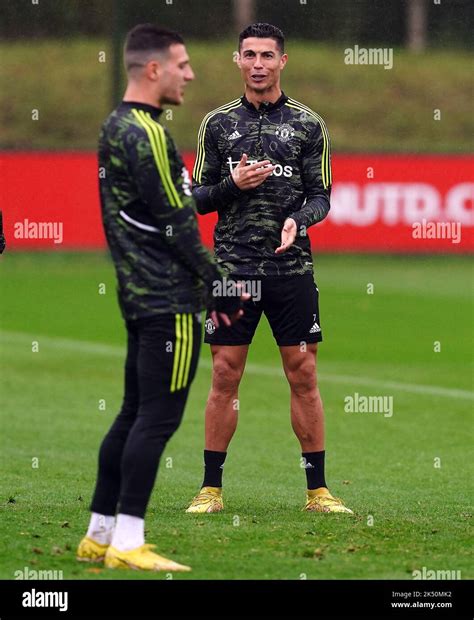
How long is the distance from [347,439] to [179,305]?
506cm

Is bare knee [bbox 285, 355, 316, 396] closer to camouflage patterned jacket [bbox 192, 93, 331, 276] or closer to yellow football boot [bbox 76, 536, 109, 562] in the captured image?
camouflage patterned jacket [bbox 192, 93, 331, 276]

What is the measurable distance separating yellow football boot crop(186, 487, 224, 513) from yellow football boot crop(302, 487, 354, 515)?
0.51m

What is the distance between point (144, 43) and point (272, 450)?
507cm

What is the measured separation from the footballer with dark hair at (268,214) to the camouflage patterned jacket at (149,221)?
1.62m

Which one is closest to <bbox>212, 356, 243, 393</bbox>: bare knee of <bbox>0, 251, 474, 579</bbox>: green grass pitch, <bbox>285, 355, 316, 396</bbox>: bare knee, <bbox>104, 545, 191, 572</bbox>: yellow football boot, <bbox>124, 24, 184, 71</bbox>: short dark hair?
<bbox>285, 355, 316, 396</bbox>: bare knee

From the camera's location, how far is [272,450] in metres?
10.8

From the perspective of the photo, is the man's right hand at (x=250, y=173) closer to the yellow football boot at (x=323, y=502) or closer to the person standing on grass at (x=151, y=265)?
the person standing on grass at (x=151, y=265)

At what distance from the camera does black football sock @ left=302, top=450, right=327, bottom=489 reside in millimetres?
8141

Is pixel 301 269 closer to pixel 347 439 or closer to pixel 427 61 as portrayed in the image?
pixel 347 439

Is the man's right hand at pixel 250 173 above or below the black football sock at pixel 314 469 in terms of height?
above

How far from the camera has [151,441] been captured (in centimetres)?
632

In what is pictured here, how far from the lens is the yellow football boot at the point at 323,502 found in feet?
26.1

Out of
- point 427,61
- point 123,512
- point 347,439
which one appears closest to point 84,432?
point 347,439

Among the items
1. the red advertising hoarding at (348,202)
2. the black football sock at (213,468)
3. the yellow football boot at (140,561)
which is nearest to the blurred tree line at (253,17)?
the red advertising hoarding at (348,202)
